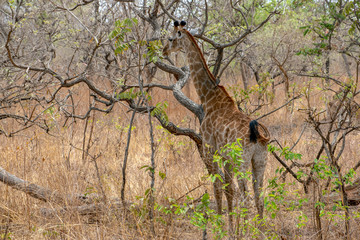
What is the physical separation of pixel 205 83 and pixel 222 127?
556mm

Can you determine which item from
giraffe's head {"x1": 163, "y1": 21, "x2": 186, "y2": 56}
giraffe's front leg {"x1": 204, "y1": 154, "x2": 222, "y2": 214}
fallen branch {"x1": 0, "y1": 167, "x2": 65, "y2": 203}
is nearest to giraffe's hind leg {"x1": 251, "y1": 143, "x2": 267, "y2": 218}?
giraffe's front leg {"x1": 204, "y1": 154, "x2": 222, "y2": 214}

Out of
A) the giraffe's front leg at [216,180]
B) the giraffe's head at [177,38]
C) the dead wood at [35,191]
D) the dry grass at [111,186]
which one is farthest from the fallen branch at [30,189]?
the giraffe's head at [177,38]

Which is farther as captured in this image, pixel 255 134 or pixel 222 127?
pixel 222 127

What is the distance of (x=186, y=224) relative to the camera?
4082 millimetres

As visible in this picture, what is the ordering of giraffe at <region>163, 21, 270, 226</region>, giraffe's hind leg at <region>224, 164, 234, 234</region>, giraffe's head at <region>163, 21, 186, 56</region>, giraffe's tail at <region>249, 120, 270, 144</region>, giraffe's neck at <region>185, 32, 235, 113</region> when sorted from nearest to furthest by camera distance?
giraffe's tail at <region>249, 120, 270, 144</region>, giraffe at <region>163, 21, 270, 226</region>, giraffe's hind leg at <region>224, 164, 234, 234</region>, giraffe's neck at <region>185, 32, 235, 113</region>, giraffe's head at <region>163, 21, 186, 56</region>

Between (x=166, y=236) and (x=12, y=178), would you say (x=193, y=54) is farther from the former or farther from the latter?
(x=12, y=178)

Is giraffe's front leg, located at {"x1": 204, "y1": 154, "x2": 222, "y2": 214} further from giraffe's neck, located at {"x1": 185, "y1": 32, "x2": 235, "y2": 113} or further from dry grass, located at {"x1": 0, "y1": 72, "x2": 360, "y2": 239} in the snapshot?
giraffe's neck, located at {"x1": 185, "y1": 32, "x2": 235, "y2": 113}

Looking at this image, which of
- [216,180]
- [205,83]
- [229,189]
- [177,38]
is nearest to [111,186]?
[216,180]

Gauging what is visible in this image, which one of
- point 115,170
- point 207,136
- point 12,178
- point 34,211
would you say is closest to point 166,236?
point 207,136

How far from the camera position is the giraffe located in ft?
10.6

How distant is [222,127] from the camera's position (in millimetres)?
3391

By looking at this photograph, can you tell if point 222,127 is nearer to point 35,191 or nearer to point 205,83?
point 205,83

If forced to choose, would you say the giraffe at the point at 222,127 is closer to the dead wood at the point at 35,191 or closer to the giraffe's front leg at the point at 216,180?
the giraffe's front leg at the point at 216,180

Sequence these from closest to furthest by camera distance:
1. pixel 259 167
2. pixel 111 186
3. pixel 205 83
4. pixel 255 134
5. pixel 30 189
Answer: pixel 255 134, pixel 259 167, pixel 205 83, pixel 30 189, pixel 111 186
